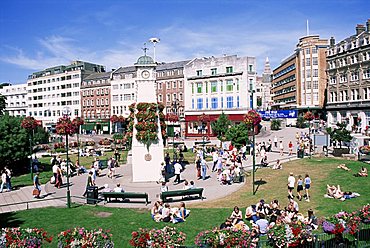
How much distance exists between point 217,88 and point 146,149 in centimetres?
4047

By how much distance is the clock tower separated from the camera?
949 inches

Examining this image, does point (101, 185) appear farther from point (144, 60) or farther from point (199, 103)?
point (199, 103)

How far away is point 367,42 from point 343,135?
29.3 m

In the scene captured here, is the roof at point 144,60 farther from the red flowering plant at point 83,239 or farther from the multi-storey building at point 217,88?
the multi-storey building at point 217,88

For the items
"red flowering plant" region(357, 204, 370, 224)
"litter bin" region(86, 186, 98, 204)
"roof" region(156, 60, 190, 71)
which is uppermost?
"roof" region(156, 60, 190, 71)

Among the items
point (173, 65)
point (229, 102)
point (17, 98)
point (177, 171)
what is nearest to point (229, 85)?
point (229, 102)

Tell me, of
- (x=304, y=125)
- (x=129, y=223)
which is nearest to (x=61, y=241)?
(x=129, y=223)

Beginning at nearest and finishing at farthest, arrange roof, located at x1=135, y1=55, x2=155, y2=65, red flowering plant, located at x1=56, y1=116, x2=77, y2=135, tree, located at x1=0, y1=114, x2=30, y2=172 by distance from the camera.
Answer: red flowering plant, located at x1=56, y1=116, x2=77, y2=135 → roof, located at x1=135, y1=55, x2=155, y2=65 → tree, located at x1=0, y1=114, x2=30, y2=172

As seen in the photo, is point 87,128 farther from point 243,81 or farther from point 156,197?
point 156,197

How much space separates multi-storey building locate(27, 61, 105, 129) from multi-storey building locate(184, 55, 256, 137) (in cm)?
3744

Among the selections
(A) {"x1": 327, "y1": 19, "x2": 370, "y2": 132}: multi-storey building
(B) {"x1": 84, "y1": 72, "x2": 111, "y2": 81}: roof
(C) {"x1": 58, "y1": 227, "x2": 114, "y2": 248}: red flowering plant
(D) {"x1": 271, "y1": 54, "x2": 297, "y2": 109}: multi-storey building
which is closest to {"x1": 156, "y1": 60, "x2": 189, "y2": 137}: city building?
(B) {"x1": 84, "y1": 72, "x2": 111, "y2": 81}: roof

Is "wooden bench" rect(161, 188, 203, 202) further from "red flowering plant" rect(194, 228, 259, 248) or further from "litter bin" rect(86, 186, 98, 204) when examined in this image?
"red flowering plant" rect(194, 228, 259, 248)

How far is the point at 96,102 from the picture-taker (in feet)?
282

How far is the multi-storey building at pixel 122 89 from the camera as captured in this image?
7762 centimetres
